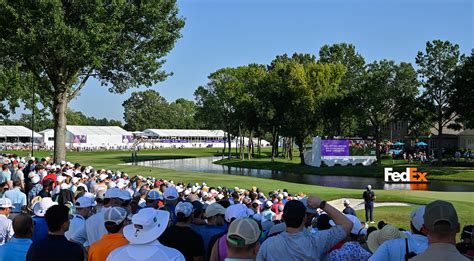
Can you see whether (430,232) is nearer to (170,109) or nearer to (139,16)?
(139,16)

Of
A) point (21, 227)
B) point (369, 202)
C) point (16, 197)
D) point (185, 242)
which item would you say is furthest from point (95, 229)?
point (369, 202)

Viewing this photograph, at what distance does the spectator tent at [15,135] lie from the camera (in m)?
110

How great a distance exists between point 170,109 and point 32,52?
472 feet

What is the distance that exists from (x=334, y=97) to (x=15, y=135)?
75315mm

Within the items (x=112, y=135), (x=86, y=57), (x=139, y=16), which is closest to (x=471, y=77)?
(x=139, y=16)

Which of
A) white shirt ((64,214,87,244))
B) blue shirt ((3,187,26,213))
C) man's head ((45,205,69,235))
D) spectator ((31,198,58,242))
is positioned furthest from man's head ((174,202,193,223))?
blue shirt ((3,187,26,213))

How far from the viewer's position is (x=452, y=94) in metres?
59.7

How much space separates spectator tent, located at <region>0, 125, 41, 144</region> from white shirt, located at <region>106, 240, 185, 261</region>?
113343mm

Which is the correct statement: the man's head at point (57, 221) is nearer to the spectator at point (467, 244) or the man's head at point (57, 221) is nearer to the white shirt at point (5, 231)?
the white shirt at point (5, 231)

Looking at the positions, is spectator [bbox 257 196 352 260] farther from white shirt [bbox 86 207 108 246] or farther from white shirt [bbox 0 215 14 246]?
white shirt [bbox 0 215 14 246]

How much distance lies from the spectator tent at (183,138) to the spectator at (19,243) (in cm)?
12586

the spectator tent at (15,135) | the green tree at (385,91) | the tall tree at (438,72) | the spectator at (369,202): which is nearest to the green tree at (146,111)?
the spectator tent at (15,135)

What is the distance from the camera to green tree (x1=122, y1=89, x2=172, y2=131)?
16875 centimetres

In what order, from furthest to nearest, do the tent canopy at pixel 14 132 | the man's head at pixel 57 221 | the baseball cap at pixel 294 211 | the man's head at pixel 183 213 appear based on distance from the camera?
the tent canopy at pixel 14 132 < the man's head at pixel 183 213 < the man's head at pixel 57 221 < the baseball cap at pixel 294 211
